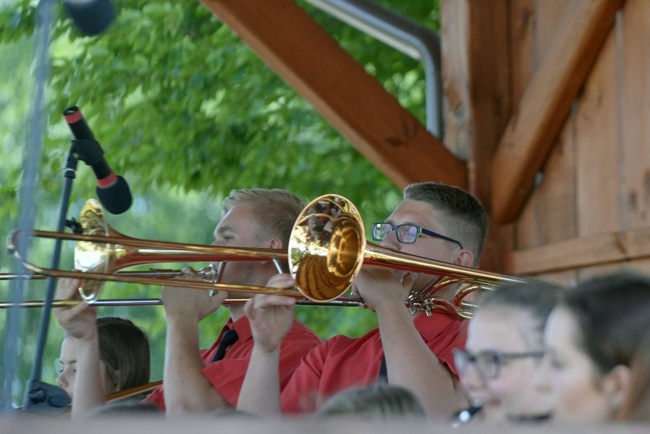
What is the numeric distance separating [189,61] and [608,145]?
97.5 inches

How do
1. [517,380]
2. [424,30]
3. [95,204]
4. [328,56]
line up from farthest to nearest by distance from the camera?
[424,30], [328,56], [95,204], [517,380]

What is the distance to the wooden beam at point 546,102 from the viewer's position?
4.38m

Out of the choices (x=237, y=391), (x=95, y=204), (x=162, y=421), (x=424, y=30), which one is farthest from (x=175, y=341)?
(x=424, y=30)

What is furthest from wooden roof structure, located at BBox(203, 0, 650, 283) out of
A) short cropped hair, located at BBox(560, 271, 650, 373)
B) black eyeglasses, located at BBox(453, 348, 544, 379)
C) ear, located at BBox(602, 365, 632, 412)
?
ear, located at BBox(602, 365, 632, 412)

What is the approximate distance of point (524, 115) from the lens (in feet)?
15.5

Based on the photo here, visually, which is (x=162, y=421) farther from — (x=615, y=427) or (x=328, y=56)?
(x=328, y=56)

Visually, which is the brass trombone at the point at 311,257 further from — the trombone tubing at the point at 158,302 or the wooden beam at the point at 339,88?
the wooden beam at the point at 339,88

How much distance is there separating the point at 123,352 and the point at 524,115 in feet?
6.76

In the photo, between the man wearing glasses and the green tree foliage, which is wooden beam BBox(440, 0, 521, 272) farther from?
the man wearing glasses

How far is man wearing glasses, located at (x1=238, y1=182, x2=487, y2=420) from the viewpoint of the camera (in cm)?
267

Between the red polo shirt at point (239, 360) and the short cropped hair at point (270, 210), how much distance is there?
0.27 metres

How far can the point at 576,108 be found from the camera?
4617 millimetres

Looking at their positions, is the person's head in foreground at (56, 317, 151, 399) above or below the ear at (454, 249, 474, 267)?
above

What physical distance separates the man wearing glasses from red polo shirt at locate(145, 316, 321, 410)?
0.48 ft
